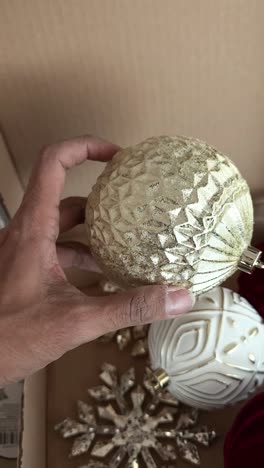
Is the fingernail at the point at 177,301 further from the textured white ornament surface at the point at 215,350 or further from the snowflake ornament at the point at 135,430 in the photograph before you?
the snowflake ornament at the point at 135,430

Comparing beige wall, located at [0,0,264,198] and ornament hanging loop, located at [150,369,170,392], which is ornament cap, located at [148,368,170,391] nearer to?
ornament hanging loop, located at [150,369,170,392]

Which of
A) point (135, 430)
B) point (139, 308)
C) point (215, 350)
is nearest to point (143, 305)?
point (139, 308)

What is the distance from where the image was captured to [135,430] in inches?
24.0

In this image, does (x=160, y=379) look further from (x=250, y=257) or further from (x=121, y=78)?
(x=121, y=78)

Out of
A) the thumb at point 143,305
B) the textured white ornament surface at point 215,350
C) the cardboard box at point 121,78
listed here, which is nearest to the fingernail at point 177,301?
the thumb at point 143,305

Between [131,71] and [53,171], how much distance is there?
12 cm

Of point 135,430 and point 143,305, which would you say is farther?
point 135,430

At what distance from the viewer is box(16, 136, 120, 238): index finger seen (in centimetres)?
48

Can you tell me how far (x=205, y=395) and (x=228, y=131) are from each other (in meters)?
0.29

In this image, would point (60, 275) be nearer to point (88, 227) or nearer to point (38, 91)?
point (88, 227)

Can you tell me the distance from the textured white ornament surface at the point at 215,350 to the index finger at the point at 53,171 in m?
0.17

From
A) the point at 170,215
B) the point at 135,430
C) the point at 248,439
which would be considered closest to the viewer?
the point at 170,215

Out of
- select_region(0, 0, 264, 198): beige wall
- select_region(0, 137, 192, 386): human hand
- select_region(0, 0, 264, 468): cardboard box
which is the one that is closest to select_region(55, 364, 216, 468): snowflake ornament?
select_region(0, 0, 264, 468): cardboard box

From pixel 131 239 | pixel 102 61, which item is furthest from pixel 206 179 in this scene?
pixel 102 61
